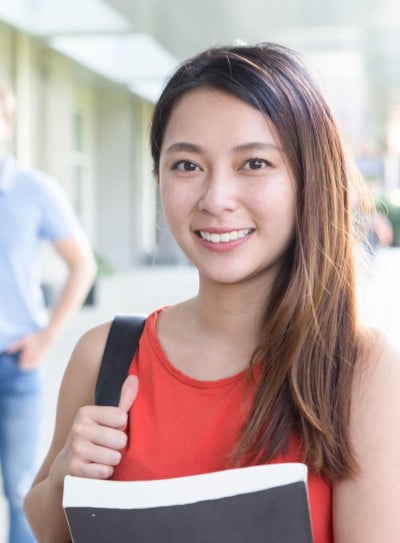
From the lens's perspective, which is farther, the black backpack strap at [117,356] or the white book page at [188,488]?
the black backpack strap at [117,356]

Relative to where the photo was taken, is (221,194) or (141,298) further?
(141,298)

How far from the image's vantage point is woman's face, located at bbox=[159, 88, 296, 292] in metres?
1.19

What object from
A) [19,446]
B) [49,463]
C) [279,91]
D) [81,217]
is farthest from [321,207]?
[81,217]

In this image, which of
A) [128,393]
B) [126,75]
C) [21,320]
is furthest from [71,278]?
[126,75]

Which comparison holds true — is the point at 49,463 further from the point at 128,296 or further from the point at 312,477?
the point at 128,296

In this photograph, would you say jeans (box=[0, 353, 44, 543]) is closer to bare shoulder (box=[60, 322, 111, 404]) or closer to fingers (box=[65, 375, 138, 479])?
bare shoulder (box=[60, 322, 111, 404])

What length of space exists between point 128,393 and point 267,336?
0.75ft

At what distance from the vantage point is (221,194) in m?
1.19

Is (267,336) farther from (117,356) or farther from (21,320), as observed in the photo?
(21,320)

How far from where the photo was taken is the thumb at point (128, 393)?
127 centimetres

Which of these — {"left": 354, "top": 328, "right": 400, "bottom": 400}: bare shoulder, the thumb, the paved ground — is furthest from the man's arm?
{"left": 354, "top": 328, "right": 400, "bottom": 400}: bare shoulder

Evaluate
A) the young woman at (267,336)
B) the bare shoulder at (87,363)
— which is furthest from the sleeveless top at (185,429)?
the bare shoulder at (87,363)

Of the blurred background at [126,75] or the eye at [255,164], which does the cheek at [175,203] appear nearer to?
the eye at [255,164]

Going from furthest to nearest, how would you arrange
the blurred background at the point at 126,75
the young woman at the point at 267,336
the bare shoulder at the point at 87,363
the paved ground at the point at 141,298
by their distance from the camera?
the blurred background at the point at 126,75, the paved ground at the point at 141,298, the bare shoulder at the point at 87,363, the young woman at the point at 267,336
